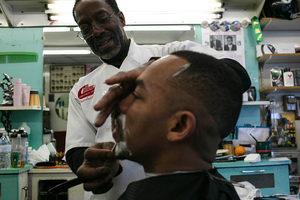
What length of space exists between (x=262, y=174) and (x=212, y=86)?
2.25 metres

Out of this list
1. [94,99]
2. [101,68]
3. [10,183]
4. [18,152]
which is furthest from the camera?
[18,152]

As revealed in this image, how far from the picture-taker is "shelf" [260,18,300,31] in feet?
10.5

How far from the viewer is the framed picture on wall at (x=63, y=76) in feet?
11.4

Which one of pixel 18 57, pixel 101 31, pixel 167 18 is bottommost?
pixel 101 31

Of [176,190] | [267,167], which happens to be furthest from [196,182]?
[267,167]

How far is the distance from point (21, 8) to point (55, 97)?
1.31m

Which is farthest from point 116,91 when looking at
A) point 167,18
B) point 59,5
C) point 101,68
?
point 59,5

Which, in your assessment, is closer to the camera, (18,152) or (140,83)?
(140,83)

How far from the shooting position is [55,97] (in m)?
3.52

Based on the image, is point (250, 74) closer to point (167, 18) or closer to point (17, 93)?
point (167, 18)

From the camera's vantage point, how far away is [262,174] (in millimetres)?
2568

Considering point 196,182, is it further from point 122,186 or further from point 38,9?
point 38,9

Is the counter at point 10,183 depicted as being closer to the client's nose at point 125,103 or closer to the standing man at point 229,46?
the client's nose at point 125,103

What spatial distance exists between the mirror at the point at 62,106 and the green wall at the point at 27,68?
0.96 feet
